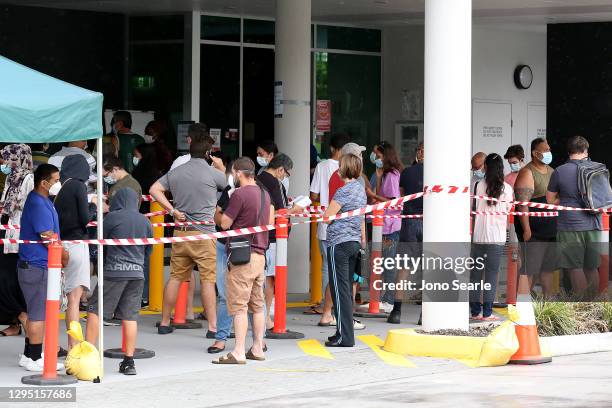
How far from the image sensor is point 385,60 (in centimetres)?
2755

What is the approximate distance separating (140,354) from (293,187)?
6.76m

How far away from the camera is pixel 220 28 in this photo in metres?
24.9

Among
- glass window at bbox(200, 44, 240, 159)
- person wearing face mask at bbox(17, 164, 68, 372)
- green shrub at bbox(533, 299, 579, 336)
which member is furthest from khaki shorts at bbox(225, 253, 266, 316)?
glass window at bbox(200, 44, 240, 159)

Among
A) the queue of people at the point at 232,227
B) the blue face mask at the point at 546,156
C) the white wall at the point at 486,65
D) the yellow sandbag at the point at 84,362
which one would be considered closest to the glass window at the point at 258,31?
the white wall at the point at 486,65

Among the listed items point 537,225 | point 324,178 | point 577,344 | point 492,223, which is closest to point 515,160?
point 537,225

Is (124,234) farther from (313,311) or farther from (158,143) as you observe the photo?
(158,143)

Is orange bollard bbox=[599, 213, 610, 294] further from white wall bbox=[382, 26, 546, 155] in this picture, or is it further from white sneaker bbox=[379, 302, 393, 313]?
white wall bbox=[382, 26, 546, 155]

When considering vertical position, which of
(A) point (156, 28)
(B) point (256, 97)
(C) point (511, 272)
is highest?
(A) point (156, 28)

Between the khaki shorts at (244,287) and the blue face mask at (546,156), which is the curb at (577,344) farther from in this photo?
the blue face mask at (546,156)

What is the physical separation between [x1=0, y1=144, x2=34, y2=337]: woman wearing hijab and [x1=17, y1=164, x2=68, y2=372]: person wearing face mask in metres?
0.60

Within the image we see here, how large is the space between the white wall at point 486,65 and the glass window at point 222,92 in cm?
378

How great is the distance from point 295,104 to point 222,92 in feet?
20.8

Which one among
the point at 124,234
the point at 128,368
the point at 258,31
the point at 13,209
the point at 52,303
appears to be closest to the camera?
the point at 52,303

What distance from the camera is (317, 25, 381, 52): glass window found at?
1053 inches
